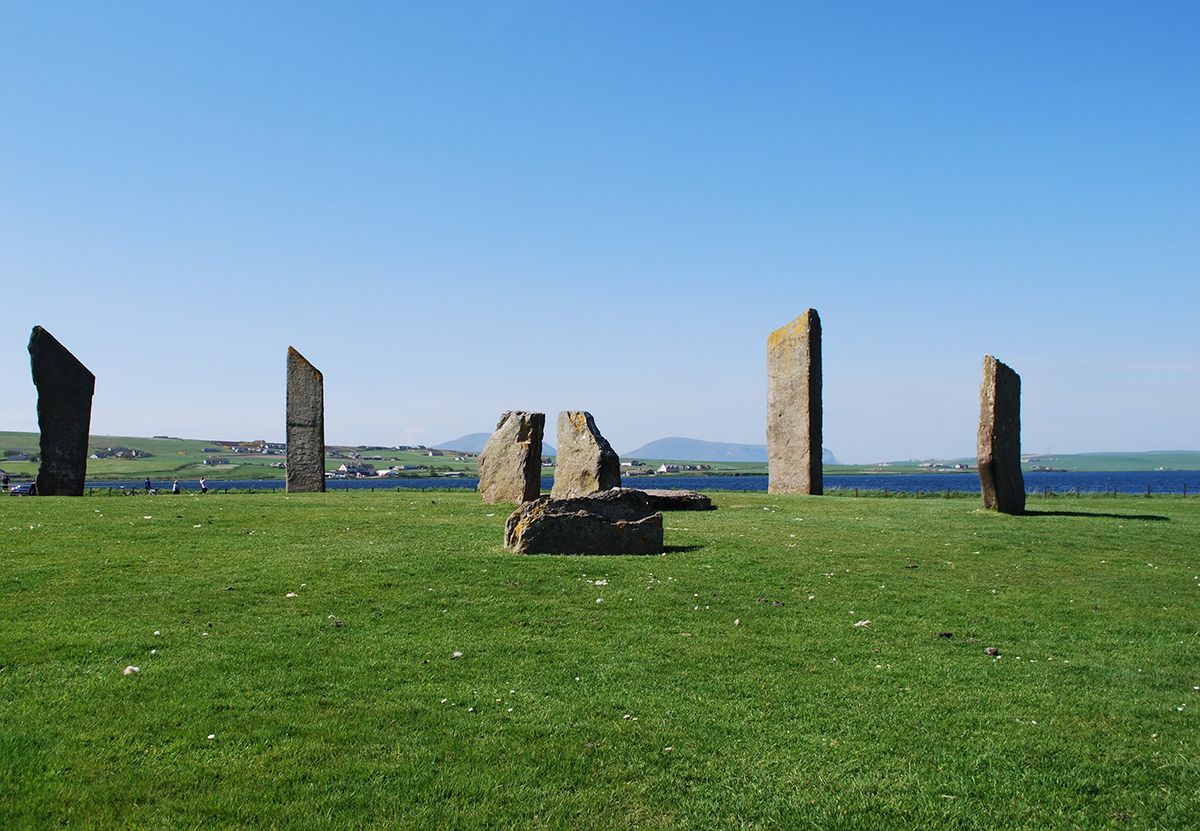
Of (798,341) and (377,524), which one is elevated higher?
(798,341)

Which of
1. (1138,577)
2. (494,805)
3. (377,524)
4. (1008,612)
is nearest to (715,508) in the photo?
(377,524)

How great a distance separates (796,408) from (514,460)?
36.4 feet

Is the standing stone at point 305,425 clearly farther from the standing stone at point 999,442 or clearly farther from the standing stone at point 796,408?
the standing stone at point 999,442

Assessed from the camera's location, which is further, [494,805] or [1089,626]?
[1089,626]

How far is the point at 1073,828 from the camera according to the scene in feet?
17.4

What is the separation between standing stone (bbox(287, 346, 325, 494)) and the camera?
101 ft

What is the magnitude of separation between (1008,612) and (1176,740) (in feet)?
12.7

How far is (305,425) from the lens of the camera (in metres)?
31.1

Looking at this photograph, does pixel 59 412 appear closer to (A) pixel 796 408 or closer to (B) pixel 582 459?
(B) pixel 582 459

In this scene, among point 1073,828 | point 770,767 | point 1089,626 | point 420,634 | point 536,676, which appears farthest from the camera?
point 1089,626

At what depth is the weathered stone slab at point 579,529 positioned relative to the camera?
1391 cm

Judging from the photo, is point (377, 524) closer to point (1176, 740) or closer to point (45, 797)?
point (45, 797)

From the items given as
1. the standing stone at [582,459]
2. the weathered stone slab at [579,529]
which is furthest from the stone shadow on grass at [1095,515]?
the weathered stone slab at [579,529]

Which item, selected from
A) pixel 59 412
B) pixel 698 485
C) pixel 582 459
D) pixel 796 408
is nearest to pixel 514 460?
pixel 582 459
